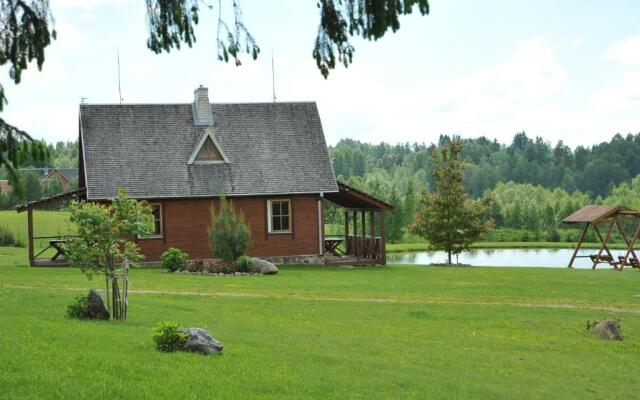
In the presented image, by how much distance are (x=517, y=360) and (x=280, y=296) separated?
907 centimetres

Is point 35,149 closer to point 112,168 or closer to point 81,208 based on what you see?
point 81,208

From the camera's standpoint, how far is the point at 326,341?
15984 mm

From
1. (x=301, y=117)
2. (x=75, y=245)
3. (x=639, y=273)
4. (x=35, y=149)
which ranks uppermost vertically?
(x=301, y=117)

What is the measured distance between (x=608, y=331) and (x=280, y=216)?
61.9ft

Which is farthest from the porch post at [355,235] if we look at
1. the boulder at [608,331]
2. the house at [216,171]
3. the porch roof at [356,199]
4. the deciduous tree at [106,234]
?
the deciduous tree at [106,234]

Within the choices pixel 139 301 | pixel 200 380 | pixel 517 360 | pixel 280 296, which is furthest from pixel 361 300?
pixel 200 380

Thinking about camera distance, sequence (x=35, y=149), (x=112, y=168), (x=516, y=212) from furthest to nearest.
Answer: (x=516, y=212), (x=112, y=168), (x=35, y=149)

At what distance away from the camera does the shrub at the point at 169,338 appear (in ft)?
43.7

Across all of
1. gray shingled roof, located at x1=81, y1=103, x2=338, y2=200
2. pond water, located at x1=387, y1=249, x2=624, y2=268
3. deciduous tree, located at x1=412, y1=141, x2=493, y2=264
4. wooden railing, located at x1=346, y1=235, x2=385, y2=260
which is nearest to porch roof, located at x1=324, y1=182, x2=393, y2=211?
gray shingled roof, located at x1=81, y1=103, x2=338, y2=200

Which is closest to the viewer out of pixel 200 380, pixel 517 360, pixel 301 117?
pixel 200 380

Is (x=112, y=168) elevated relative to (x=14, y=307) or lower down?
A: elevated

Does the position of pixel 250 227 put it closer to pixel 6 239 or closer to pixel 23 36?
pixel 6 239

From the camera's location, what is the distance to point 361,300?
22.6 meters

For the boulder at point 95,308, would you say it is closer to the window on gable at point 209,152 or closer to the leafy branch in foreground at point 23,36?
the leafy branch in foreground at point 23,36
